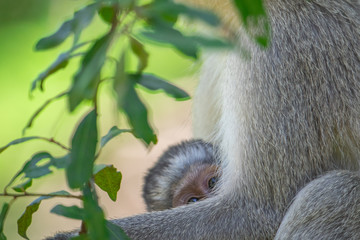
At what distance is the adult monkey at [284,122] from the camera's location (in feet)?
11.5

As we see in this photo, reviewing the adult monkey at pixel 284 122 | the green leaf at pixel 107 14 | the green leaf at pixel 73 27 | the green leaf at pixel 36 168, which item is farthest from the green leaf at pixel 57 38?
the adult monkey at pixel 284 122

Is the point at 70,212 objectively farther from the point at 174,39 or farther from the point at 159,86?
the point at 174,39

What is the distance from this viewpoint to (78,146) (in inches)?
75.8

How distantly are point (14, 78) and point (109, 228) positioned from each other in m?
5.23

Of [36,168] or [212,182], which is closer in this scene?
[36,168]

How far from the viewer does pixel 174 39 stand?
165 cm

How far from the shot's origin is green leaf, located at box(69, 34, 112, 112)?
1.69 m

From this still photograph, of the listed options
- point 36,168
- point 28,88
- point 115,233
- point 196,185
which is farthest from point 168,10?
point 28,88

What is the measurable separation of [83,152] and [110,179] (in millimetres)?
833

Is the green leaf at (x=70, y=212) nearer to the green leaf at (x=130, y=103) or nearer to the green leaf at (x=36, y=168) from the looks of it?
the green leaf at (x=36, y=168)

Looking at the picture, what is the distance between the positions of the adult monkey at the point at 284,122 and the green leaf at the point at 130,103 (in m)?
1.68

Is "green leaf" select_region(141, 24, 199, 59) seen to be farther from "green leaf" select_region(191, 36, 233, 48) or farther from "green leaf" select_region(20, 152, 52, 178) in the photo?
"green leaf" select_region(20, 152, 52, 178)

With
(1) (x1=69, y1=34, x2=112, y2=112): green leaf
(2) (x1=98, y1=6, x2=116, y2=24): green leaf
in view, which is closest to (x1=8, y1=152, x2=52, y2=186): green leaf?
(2) (x1=98, y1=6, x2=116, y2=24): green leaf

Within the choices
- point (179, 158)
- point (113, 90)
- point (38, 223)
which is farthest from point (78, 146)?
point (38, 223)
